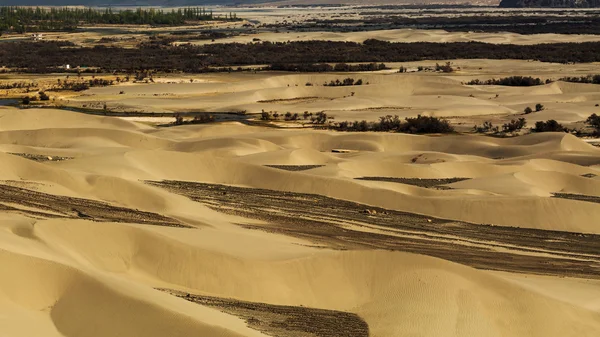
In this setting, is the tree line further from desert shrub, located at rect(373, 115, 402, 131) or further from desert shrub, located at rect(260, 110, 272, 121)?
desert shrub, located at rect(373, 115, 402, 131)

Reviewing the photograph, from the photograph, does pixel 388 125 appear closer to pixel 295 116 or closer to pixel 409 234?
pixel 295 116

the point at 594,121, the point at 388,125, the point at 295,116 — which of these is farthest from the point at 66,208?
the point at 594,121

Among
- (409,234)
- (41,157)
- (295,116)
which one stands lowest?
(295,116)

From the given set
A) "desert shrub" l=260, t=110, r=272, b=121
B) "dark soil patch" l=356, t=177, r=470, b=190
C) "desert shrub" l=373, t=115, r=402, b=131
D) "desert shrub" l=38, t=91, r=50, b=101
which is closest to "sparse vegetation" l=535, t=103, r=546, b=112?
"desert shrub" l=373, t=115, r=402, b=131

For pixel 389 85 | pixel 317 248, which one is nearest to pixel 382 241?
pixel 317 248

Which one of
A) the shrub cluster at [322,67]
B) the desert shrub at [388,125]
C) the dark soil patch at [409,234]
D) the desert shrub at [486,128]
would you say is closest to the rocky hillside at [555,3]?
the shrub cluster at [322,67]

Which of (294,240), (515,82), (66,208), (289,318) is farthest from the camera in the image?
(515,82)

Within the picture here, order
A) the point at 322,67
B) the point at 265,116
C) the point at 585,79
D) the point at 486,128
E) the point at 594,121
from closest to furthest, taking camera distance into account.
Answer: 1. the point at 486,128
2. the point at 594,121
3. the point at 265,116
4. the point at 585,79
5. the point at 322,67

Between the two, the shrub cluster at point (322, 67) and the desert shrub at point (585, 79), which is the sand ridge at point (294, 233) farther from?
the shrub cluster at point (322, 67)
